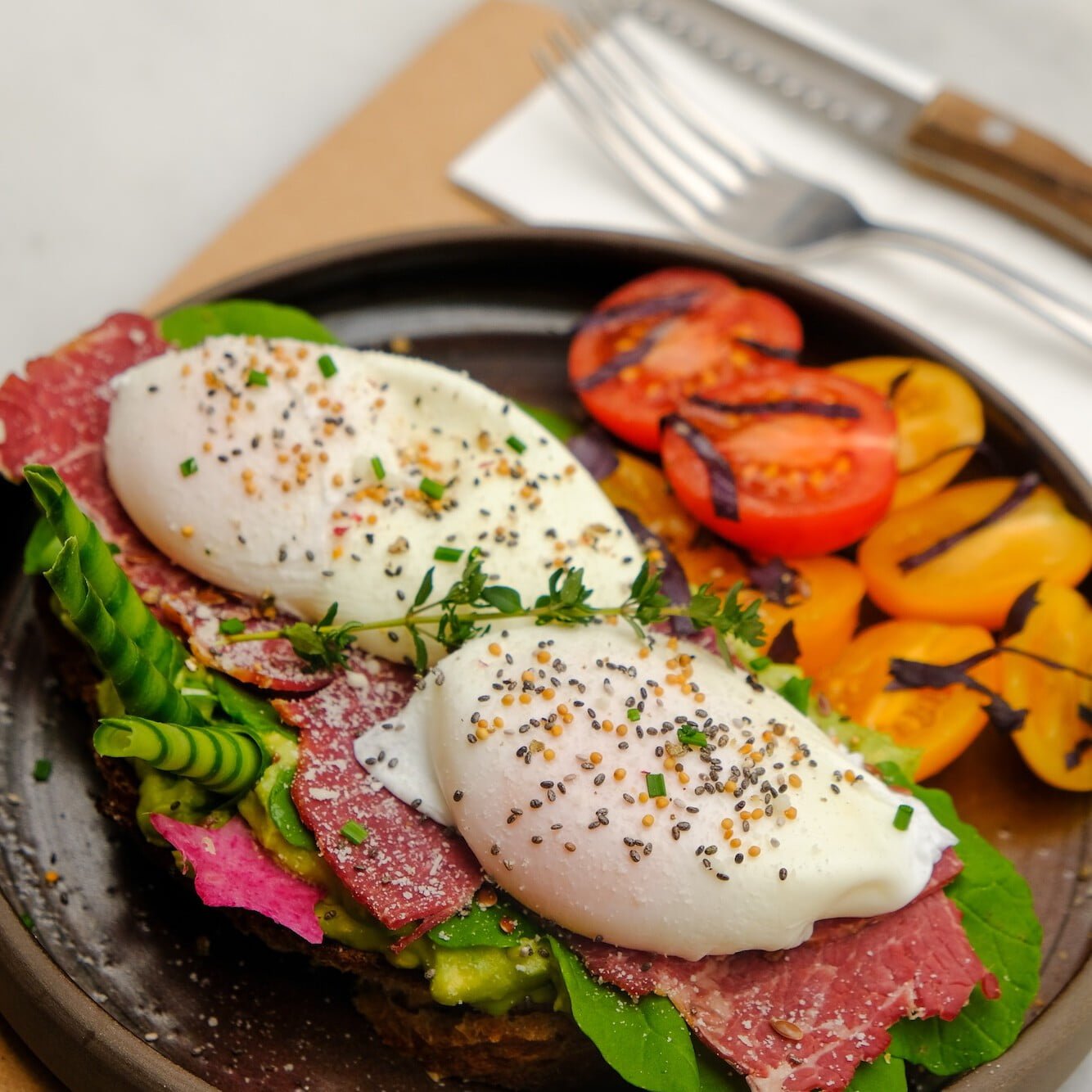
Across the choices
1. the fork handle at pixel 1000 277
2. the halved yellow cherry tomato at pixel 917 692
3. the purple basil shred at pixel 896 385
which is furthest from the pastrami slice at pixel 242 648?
the fork handle at pixel 1000 277

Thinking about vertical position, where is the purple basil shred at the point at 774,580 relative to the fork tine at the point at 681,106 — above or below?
below

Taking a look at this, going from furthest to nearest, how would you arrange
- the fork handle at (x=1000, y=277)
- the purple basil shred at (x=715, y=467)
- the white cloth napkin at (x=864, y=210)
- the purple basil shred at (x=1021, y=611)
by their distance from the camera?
the white cloth napkin at (x=864, y=210) < the fork handle at (x=1000, y=277) < the purple basil shred at (x=715, y=467) < the purple basil shred at (x=1021, y=611)

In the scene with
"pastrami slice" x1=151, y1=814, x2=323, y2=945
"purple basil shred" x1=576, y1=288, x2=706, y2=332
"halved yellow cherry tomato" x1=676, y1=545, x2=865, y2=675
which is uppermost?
"purple basil shred" x1=576, y1=288, x2=706, y2=332

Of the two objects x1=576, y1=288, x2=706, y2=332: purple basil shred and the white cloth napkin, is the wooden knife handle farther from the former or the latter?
x1=576, y1=288, x2=706, y2=332: purple basil shred

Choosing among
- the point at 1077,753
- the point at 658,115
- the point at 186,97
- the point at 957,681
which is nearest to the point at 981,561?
the point at 957,681

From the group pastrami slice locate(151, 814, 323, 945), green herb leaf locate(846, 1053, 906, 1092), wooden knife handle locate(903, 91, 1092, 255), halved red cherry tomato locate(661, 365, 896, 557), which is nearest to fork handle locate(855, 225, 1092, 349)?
wooden knife handle locate(903, 91, 1092, 255)

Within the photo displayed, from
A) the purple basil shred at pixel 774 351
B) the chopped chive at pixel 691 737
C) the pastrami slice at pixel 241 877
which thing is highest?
the purple basil shred at pixel 774 351

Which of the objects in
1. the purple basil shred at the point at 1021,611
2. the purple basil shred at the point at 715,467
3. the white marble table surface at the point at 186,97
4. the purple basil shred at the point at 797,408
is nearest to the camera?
the purple basil shred at the point at 1021,611

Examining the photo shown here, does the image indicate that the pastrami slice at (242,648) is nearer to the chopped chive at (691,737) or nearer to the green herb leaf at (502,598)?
the green herb leaf at (502,598)
